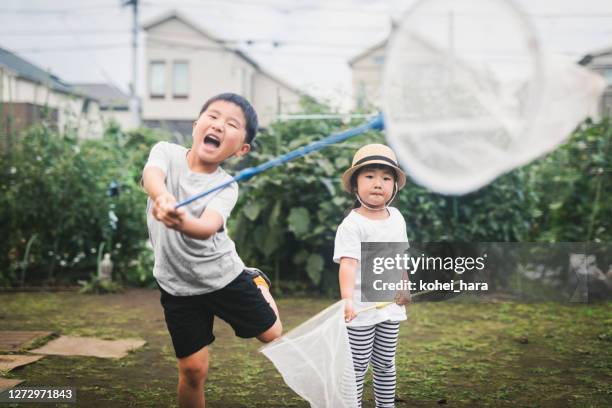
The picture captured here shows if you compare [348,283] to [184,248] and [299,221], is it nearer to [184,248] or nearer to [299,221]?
[184,248]

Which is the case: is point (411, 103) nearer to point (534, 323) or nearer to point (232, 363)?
point (232, 363)

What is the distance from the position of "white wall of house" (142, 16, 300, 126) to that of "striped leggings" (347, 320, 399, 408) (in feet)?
63.4

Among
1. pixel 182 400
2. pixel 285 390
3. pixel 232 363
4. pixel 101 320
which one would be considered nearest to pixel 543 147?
pixel 182 400

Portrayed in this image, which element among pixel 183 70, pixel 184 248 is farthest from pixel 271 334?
pixel 183 70

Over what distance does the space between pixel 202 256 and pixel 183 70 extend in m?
20.6

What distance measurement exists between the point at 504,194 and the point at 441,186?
4.67 metres

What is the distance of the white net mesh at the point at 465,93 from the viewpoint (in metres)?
1.67

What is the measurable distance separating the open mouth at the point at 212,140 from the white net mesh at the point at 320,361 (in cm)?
73

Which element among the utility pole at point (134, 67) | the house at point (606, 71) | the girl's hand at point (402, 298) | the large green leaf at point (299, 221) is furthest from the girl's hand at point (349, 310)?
the utility pole at point (134, 67)

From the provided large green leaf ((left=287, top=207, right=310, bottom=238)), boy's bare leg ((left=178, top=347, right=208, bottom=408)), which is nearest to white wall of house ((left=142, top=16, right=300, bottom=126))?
large green leaf ((left=287, top=207, right=310, bottom=238))

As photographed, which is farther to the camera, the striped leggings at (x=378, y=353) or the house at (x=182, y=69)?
the house at (x=182, y=69)

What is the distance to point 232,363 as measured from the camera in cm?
368

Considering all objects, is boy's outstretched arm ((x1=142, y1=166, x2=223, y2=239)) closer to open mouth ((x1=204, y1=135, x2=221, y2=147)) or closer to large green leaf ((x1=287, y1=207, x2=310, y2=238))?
open mouth ((x1=204, y1=135, x2=221, y2=147))

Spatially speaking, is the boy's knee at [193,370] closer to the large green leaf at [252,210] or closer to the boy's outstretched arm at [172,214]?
the boy's outstretched arm at [172,214]
